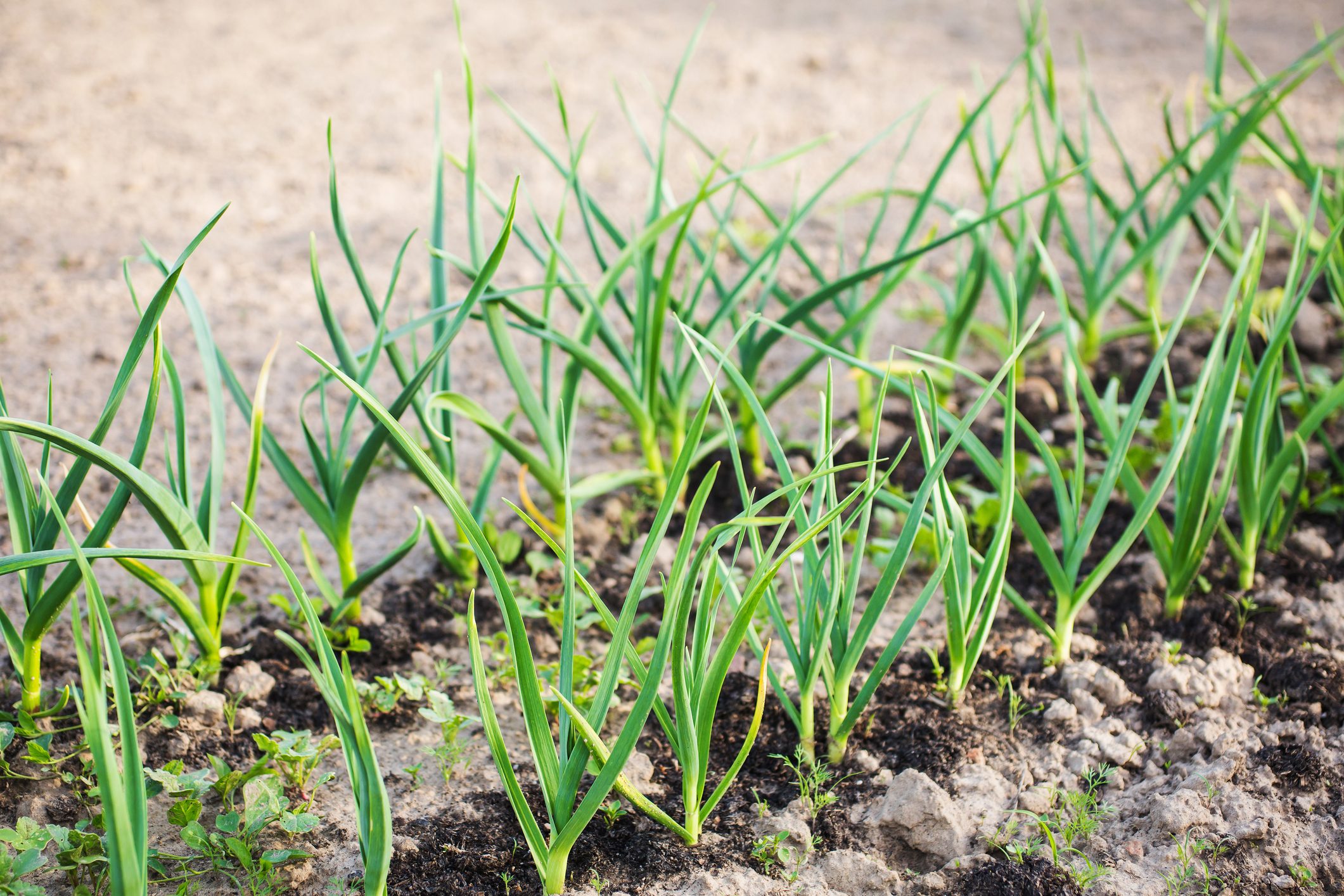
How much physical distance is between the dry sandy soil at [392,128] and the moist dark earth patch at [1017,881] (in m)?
0.08

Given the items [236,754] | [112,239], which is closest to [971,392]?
[236,754]

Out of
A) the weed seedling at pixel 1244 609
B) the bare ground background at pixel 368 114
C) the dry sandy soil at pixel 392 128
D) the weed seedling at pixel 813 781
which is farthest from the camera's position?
the bare ground background at pixel 368 114

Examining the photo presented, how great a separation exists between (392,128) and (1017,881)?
10.2 feet

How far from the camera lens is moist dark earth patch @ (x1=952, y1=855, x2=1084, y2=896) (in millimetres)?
1222

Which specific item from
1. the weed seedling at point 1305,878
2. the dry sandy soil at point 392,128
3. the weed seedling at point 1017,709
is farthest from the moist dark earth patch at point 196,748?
the weed seedling at point 1305,878

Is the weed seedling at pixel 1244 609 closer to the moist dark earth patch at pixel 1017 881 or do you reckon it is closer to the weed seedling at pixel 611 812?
the moist dark earth patch at pixel 1017 881

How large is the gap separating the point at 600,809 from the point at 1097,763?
71 cm

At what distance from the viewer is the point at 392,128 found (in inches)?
136

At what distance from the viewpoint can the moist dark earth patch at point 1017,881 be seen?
1222 mm

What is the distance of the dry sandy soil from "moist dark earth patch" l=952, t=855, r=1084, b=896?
8 centimetres

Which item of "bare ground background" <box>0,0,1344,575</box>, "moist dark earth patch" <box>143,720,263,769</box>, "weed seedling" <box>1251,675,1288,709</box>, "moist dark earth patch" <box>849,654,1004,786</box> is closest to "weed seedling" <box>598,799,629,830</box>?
"moist dark earth patch" <box>849,654,1004,786</box>

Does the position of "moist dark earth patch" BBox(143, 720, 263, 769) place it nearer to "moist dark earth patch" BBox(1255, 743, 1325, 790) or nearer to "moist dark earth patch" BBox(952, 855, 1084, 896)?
"moist dark earth patch" BBox(952, 855, 1084, 896)

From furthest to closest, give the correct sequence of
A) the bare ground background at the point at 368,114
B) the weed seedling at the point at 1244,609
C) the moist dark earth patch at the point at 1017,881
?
the bare ground background at the point at 368,114 < the weed seedling at the point at 1244,609 < the moist dark earth patch at the point at 1017,881

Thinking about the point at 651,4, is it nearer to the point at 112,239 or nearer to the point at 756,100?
the point at 756,100
